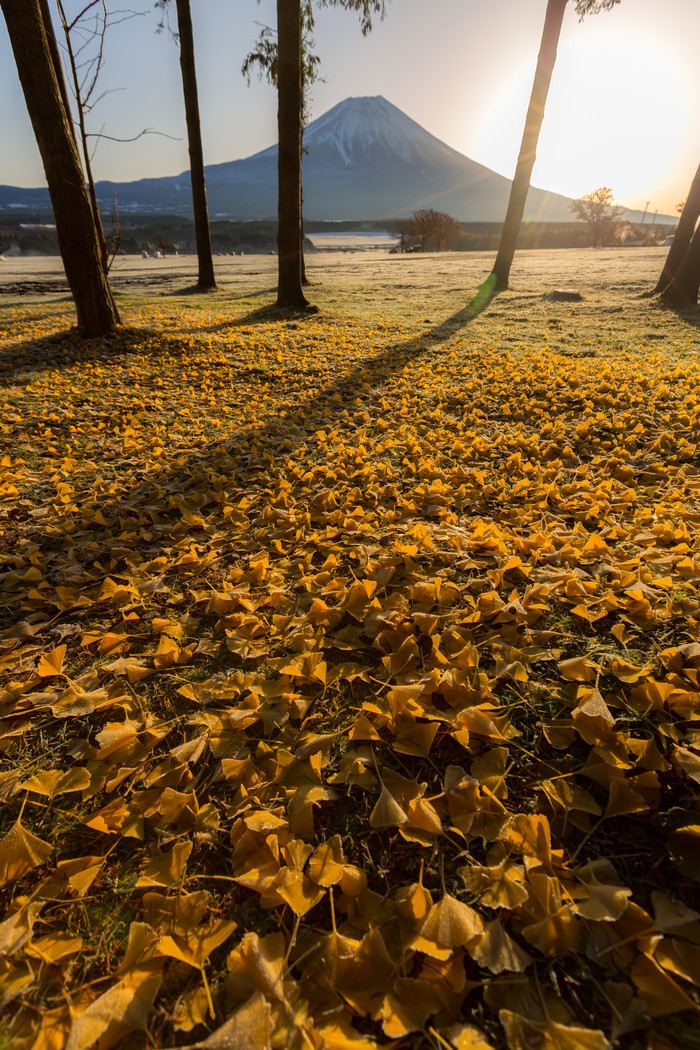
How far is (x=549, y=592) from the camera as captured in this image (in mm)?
1726

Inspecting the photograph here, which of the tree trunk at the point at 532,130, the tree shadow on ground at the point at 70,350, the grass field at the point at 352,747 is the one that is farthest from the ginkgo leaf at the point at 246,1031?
the tree trunk at the point at 532,130

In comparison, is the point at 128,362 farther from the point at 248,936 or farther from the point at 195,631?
the point at 248,936

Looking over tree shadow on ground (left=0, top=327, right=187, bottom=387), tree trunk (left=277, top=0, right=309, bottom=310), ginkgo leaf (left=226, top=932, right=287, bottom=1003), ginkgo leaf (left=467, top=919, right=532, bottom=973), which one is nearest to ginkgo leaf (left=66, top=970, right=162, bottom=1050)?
ginkgo leaf (left=226, top=932, right=287, bottom=1003)

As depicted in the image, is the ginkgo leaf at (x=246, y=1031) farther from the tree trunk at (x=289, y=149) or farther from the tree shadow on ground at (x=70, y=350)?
the tree trunk at (x=289, y=149)

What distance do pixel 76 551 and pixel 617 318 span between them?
9.43 meters

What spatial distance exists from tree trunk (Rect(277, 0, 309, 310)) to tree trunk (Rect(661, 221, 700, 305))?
24.3ft

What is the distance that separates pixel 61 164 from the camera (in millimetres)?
5289

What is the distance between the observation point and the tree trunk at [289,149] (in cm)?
737

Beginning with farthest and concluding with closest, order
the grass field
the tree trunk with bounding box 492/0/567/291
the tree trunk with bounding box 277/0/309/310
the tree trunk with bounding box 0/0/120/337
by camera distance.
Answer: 1. the tree trunk with bounding box 492/0/567/291
2. the tree trunk with bounding box 277/0/309/310
3. the tree trunk with bounding box 0/0/120/337
4. the grass field

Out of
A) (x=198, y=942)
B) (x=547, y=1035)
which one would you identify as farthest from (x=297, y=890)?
(x=547, y=1035)

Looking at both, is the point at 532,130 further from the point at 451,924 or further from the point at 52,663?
the point at 451,924

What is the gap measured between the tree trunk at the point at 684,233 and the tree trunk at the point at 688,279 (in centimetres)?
39

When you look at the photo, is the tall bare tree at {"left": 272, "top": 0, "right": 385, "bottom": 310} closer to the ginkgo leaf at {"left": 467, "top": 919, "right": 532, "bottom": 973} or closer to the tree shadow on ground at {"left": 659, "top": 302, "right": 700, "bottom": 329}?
the tree shadow on ground at {"left": 659, "top": 302, "right": 700, "bottom": 329}

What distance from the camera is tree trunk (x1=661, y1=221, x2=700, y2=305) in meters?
8.74
